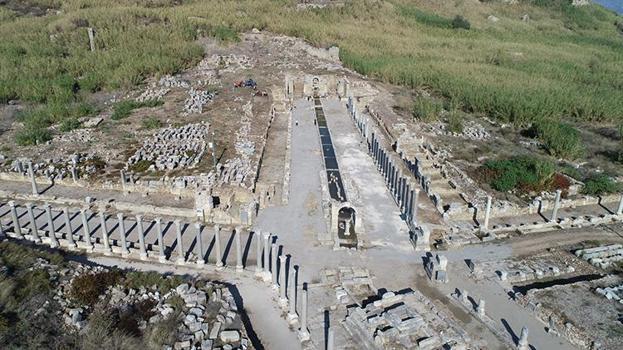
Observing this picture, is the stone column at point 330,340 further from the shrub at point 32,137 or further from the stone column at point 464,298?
the shrub at point 32,137

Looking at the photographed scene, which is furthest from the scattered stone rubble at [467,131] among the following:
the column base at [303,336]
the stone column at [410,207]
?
the column base at [303,336]

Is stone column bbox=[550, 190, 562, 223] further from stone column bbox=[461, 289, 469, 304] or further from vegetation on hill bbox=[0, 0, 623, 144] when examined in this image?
vegetation on hill bbox=[0, 0, 623, 144]

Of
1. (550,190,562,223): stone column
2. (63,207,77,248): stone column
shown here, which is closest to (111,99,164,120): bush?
(63,207,77,248): stone column

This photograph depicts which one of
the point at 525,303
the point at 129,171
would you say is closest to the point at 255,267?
the point at 525,303

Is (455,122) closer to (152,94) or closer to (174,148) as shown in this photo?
(174,148)

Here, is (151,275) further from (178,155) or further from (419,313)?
(178,155)
